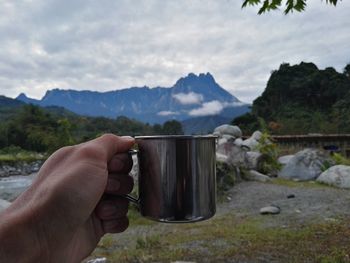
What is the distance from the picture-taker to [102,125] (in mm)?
15195

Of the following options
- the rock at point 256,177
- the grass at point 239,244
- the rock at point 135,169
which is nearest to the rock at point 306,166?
the rock at point 256,177

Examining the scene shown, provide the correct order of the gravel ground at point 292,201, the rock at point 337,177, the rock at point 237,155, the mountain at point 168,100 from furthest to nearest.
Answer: the mountain at point 168,100 → the rock at point 237,155 → the rock at point 337,177 → the gravel ground at point 292,201

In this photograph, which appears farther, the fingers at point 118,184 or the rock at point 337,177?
the rock at point 337,177

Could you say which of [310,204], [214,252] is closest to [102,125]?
[310,204]

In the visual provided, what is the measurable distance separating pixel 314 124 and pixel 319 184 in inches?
475

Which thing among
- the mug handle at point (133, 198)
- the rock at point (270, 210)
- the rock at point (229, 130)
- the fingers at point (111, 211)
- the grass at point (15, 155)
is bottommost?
the grass at point (15, 155)

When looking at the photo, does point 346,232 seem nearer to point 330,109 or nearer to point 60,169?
point 60,169

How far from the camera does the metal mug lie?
117 centimetres

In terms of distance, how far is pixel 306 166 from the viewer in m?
9.59

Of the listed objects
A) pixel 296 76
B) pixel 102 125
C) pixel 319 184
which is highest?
pixel 296 76

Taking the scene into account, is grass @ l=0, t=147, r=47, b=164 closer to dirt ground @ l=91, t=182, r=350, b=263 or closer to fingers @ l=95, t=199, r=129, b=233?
dirt ground @ l=91, t=182, r=350, b=263

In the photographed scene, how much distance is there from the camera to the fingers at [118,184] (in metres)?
1.32

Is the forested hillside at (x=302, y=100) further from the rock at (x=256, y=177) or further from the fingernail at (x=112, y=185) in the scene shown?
the fingernail at (x=112, y=185)

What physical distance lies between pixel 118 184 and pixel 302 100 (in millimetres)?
26300
